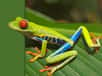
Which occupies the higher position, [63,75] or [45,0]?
[45,0]

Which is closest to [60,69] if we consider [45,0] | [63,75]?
[63,75]

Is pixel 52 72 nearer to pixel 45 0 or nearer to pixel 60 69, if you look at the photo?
pixel 60 69

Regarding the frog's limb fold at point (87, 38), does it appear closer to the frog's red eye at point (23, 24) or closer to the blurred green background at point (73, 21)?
the blurred green background at point (73, 21)

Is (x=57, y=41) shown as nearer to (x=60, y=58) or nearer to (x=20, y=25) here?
(x=60, y=58)

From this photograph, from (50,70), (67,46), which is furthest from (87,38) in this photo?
(50,70)

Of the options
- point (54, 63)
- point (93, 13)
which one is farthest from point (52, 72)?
point (93, 13)

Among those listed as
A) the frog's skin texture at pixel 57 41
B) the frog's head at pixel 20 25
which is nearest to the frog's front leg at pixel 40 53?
the frog's skin texture at pixel 57 41
